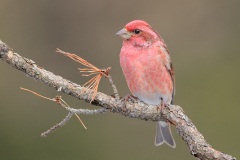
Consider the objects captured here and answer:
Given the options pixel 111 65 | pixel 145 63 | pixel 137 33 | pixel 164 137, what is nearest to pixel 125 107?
pixel 145 63

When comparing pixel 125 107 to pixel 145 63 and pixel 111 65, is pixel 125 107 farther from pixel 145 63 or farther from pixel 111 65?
pixel 111 65

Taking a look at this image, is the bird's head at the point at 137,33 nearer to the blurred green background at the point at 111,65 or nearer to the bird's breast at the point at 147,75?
the bird's breast at the point at 147,75

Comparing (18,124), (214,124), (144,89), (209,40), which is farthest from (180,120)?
(209,40)

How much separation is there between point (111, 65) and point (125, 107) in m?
5.22

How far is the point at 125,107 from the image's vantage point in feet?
16.3

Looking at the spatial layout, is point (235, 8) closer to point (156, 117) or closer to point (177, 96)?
point (177, 96)

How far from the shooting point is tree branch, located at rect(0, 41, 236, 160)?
14.8 feet

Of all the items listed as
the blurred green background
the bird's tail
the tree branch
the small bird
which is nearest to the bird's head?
the small bird

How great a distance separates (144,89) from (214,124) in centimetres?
355

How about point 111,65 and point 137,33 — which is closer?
point 137,33

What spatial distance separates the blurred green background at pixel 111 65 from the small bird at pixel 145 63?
311cm

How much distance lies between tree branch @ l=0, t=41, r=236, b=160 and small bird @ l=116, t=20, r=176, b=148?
88 cm

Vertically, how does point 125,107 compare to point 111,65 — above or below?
below

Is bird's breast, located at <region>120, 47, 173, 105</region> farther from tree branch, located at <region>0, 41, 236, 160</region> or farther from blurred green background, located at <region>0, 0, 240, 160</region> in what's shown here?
blurred green background, located at <region>0, 0, 240, 160</region>
